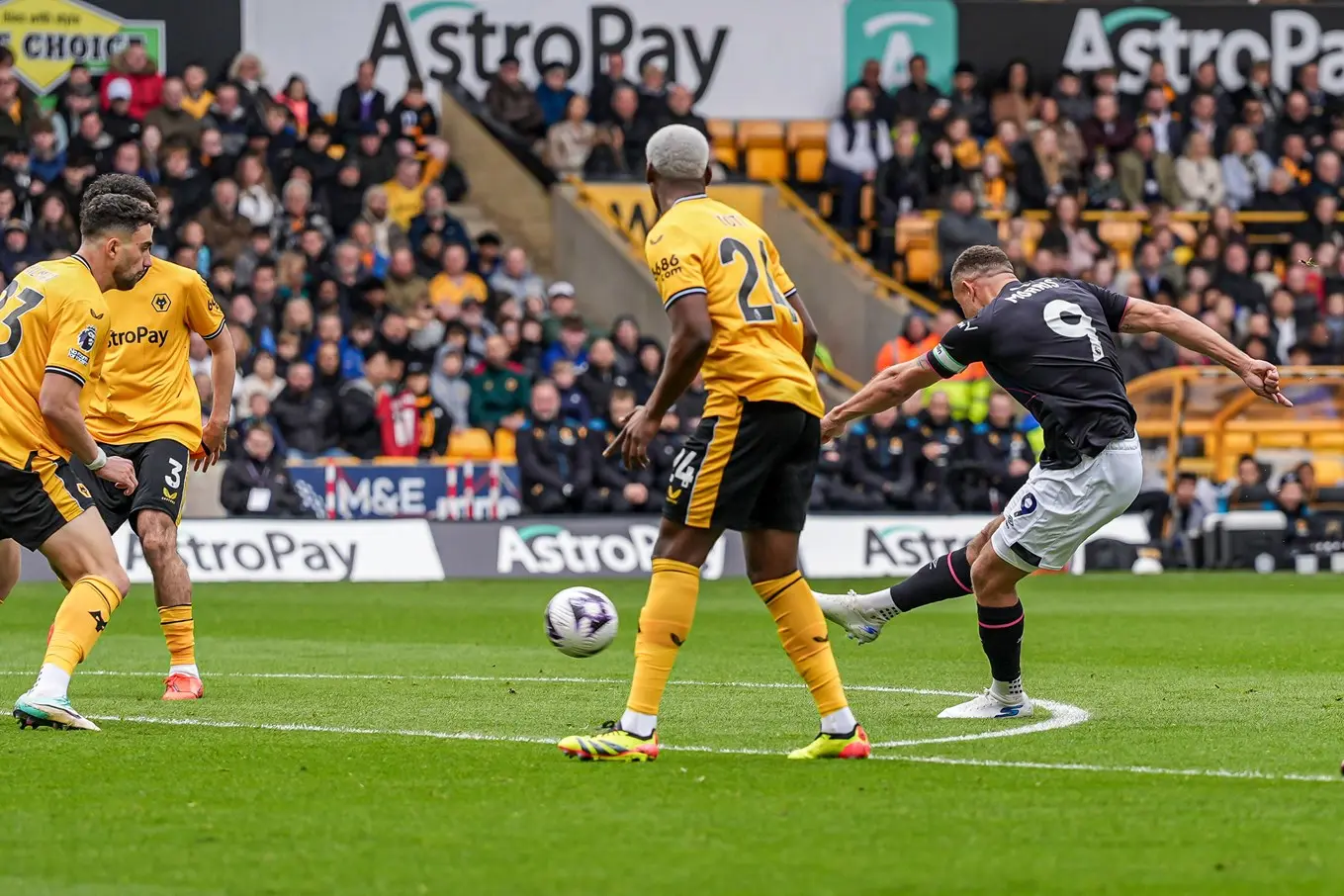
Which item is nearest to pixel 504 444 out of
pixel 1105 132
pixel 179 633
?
pixel 1105 132

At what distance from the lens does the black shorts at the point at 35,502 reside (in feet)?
29.0

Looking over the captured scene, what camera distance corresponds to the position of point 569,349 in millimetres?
24016

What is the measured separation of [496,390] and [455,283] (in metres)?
2.23

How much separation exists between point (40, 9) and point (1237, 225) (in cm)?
1588

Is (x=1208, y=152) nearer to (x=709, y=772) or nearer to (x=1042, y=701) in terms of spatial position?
(x=1042, y=701)

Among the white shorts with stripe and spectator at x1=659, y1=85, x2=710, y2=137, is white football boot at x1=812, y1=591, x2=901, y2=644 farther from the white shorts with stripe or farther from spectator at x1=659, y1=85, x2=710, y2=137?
spectator at x1=659, y1=85, x2=710, y2=137

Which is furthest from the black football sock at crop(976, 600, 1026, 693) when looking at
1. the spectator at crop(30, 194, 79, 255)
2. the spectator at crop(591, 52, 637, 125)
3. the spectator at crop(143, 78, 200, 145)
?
the spectator at crop(591, 52, 637, 125)

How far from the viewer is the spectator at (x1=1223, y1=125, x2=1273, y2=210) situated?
29672mm

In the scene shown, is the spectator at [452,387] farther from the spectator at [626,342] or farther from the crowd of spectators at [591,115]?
the crowd of spectators at [591,115]

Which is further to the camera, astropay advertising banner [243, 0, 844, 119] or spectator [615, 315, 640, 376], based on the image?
astropay advertising banner [243, 0, 844, 119]

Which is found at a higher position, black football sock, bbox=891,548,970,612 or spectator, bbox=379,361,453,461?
spectator, bbox=379,361,453,461

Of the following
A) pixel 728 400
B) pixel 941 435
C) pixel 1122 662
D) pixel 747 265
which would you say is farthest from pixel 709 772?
pixel 941 435

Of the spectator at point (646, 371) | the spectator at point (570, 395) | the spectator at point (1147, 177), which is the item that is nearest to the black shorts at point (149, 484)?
the spectator at point (570, 395)

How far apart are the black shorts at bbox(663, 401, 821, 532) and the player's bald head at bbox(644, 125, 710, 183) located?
89 centimetres
